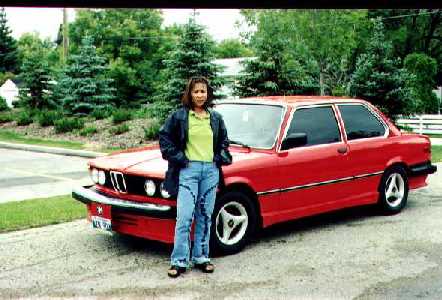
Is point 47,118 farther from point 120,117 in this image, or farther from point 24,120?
point 120,117

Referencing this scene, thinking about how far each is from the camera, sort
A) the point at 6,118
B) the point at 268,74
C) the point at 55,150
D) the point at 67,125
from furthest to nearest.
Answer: the point at 6,118
the point at 67,125
the point at 268,74
the point at 55,150

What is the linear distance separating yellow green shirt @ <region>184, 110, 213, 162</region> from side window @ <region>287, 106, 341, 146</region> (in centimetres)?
157

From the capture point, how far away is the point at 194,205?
5188 mm

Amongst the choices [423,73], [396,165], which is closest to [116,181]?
[396,165]

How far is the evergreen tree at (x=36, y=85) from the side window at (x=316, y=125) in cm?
2195

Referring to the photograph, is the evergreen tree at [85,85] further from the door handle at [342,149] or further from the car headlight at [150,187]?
the car headlight at [150,187]

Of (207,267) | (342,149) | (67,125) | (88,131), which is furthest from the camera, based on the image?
(67,125)

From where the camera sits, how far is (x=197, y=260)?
209 inches

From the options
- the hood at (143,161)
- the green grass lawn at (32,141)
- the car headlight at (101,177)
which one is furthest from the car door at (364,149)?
the green grass lawn at (32,141)

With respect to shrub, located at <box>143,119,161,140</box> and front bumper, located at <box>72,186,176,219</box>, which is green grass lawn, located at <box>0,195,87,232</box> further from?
shrub, located at <box>143,119,161,140</box>

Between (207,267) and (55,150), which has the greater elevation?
(207,267)

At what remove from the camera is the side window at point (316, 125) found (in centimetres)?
671

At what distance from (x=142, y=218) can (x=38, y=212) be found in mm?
2696
